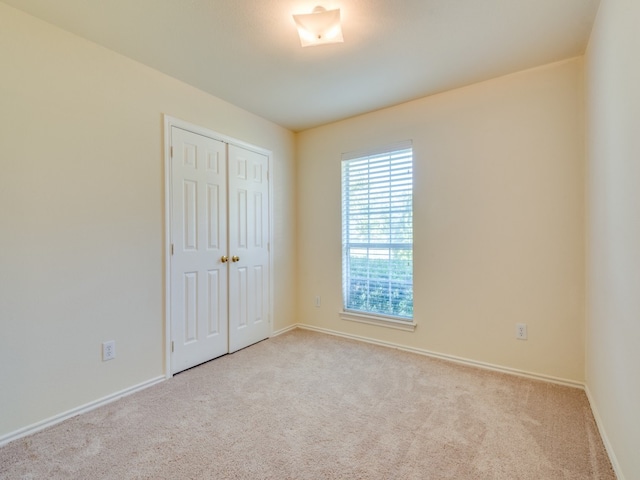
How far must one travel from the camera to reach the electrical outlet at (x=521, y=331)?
8.06 feet

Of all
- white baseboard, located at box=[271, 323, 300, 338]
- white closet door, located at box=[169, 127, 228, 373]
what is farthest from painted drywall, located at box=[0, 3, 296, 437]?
white baseboard, located at box=[271, 323, 300, 338]

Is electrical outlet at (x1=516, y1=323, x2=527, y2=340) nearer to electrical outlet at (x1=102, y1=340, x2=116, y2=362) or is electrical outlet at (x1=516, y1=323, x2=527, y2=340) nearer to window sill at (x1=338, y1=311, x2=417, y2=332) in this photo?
window sill at (x1=338, y1=311, x2=417, y2=332)

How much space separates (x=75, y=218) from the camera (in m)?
1.99

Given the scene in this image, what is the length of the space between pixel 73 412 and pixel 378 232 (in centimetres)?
283

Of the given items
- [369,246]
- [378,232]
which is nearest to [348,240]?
[369,246]

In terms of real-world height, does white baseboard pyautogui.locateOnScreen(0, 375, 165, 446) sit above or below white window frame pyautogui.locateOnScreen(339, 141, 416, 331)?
below

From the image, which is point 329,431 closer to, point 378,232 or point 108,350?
point 108,350

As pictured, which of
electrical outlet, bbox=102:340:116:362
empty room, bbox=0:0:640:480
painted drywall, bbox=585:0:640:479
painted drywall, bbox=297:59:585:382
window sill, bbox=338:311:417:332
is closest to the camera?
painted drywall, bbox=585:0:640:479

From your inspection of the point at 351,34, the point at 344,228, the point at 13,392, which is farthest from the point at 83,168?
the point at 344,228

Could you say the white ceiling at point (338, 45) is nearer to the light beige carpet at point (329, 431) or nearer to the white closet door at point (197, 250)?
the white closet door at point (197, 250)

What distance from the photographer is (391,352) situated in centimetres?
300

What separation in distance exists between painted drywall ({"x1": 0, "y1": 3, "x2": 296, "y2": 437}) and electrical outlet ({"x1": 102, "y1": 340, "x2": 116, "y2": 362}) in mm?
33

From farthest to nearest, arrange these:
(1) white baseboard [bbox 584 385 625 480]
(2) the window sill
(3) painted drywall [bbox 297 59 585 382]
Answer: (2) the window sill, (3) painted drywall [bbox 297 59 585 382], (1) white baseboard [bbox 584 385 625 480]

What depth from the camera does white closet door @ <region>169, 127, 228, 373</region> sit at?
2.56 metres
